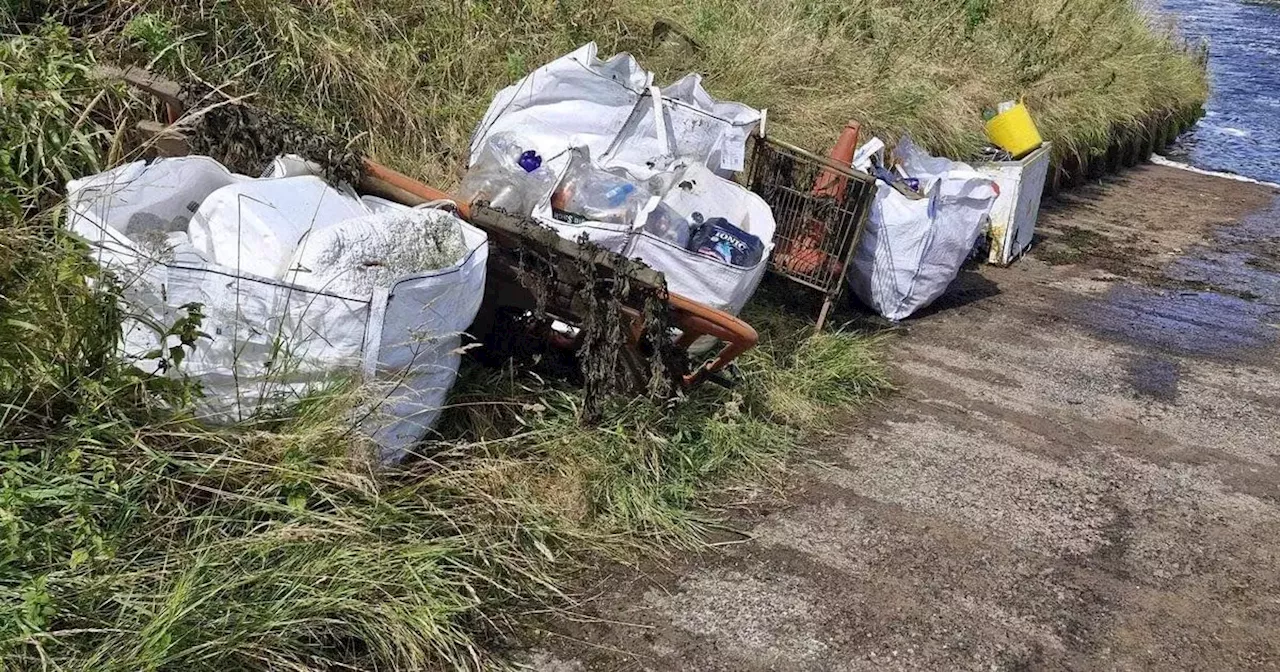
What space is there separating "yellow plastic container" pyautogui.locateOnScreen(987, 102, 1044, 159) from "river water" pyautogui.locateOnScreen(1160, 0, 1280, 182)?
5589mm

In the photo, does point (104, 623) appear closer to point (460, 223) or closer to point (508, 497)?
point (508, 497)

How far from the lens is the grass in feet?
7.21

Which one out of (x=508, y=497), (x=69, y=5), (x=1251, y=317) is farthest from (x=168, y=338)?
(x=1251, y=317)

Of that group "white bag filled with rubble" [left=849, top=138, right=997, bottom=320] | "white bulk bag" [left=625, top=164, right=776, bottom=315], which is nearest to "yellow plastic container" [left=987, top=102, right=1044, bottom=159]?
"white bag filled with rubble" [left=849, top=138, right=997, bottom=320]

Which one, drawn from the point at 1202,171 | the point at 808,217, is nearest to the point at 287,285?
the point at 808,217

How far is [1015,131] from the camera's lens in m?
6.25

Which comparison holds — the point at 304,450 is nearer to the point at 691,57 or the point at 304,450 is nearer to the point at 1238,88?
the point at 691,57

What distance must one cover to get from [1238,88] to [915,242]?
12648 mm

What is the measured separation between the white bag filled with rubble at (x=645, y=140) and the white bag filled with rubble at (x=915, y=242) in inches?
31.0

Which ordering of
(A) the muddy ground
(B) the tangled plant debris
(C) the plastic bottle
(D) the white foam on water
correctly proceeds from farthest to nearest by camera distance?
(D) the white foam on water → (C) the plastic bottle → (B) the tangled plant debris → (A) the muddy ground

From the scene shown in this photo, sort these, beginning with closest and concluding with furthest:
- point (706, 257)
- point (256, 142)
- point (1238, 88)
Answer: point (256, 142), point (706, 257), point (1238, 88)

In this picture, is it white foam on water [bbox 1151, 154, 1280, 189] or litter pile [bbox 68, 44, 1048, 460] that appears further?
white foam on water [bbox 1151, 154, 1280, 189]

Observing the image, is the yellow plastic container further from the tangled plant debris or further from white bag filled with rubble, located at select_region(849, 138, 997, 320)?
the tangled plant debris

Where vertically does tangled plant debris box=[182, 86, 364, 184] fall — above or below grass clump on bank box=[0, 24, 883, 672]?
above
